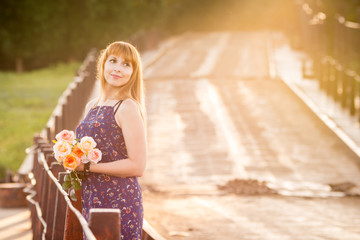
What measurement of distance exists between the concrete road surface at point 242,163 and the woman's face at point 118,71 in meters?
4.59

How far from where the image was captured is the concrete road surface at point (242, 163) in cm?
1095

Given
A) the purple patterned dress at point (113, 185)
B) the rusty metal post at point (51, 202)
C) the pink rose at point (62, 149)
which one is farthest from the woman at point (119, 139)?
the rusty metal post at point (51, 202)

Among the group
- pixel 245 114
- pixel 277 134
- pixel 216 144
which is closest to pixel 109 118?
pixel 216 144

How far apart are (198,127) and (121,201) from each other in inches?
558

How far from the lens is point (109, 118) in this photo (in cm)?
552

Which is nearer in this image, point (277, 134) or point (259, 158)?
point (259, 158)

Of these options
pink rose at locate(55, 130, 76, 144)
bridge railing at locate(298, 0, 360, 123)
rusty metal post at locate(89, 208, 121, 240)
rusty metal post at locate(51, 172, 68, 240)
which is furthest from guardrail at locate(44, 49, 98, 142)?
rusty metal post at locate(89, 208, 121, 240)

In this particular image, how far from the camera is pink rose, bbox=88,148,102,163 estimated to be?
5438 mm

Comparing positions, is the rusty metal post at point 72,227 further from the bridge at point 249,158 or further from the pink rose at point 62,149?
the bridge at point 249,158

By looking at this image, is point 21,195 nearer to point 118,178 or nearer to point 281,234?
point 281,234

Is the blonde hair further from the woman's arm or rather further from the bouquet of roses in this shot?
the bouquet of roses

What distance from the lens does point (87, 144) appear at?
5457 millimetres

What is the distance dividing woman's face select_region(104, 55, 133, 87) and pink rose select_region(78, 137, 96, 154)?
388 mm

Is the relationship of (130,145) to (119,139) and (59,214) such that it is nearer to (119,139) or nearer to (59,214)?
(119,139)
